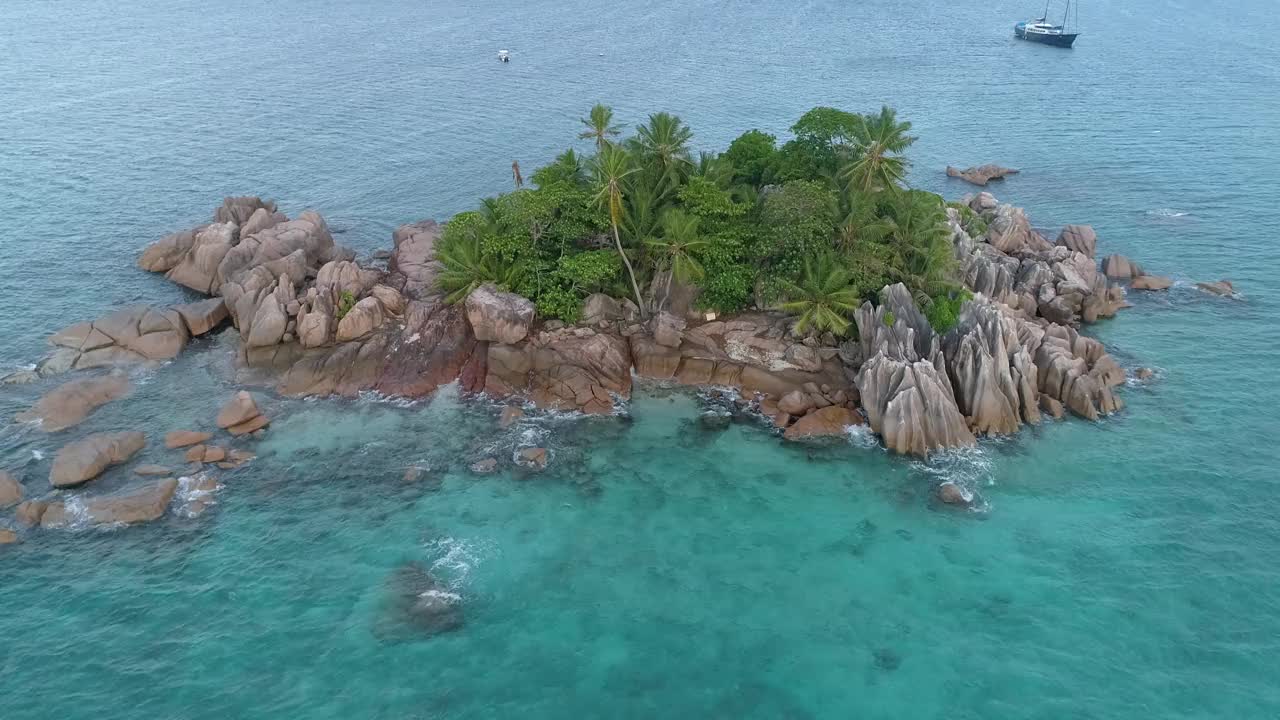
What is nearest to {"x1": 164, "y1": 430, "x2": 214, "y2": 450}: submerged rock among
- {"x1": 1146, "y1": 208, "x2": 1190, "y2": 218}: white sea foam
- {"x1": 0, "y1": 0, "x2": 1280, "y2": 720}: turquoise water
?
{"x1": 0, "y1": 0, "x2": 1280, "y2": 720}: turquoise water

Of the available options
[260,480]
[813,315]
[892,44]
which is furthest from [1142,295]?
[892,44]

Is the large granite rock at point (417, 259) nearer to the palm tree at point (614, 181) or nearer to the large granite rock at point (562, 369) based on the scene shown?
the large granite rock at point (562, 369)

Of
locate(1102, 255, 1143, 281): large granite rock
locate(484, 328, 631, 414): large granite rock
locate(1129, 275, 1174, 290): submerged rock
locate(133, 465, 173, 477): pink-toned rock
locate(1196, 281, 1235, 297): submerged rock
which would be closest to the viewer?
locate(133, 465, 173, 477): pink-toned rock

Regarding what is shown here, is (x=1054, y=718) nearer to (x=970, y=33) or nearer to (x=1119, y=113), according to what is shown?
(x=1119, y=113)

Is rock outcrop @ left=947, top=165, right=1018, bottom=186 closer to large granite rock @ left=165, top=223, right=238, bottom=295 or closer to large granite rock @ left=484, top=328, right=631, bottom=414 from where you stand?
large granite rock @ left=484, top=328, right=631, bottom=414

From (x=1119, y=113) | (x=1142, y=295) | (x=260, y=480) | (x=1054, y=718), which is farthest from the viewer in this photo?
(x=1119, y=113)
